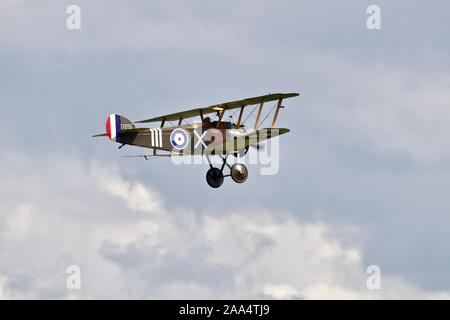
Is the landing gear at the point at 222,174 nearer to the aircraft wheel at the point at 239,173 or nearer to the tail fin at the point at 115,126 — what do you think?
the aircraft wheel at the point at 239,173

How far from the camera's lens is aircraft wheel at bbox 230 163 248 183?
4550 centimetres

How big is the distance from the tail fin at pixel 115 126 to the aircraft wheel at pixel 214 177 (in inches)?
162

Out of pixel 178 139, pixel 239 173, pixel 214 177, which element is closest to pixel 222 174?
pixel 214 177

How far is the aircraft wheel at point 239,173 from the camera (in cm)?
4550

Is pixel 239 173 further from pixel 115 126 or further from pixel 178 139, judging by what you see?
pixel 115 126

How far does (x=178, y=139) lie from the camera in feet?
147

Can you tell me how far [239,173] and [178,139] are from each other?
112 inches

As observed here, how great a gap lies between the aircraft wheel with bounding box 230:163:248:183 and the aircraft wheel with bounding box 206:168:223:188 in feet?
2.89

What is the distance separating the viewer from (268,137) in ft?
148

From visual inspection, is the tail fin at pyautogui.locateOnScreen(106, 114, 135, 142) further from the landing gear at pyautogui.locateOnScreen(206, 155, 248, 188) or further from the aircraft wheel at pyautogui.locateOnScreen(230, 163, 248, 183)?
the aircraft wheel at pyautogui.locateOnScreen(230, 163, 248, 183)
